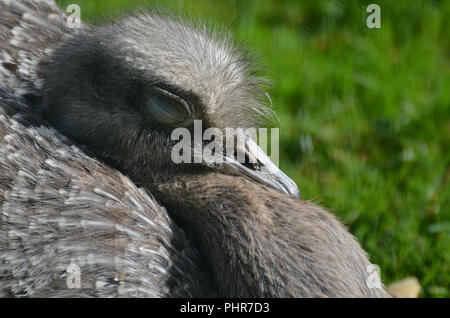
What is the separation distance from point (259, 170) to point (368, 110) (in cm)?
227

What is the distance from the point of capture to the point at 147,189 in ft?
13.0

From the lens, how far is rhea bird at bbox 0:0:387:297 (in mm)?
3568

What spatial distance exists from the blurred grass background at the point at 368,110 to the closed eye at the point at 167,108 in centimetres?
89

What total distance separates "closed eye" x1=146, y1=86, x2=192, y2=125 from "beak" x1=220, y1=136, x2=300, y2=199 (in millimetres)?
339

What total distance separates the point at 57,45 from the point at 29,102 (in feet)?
1.29

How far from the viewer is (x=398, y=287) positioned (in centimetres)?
466
